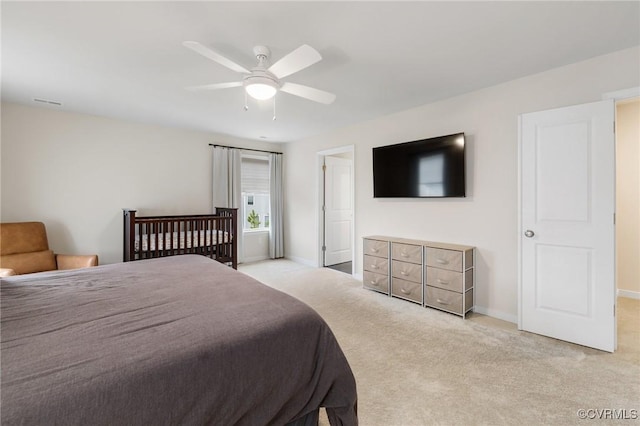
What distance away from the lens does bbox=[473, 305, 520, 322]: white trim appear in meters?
2.89

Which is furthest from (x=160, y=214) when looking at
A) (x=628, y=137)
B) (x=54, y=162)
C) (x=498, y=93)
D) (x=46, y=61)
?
(x=628, y=137)

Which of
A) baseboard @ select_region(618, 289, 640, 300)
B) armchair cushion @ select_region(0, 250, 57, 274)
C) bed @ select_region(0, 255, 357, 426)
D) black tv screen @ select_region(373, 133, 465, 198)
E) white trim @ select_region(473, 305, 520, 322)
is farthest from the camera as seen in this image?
baseboard @ select_region(618, 289, 640, 300)

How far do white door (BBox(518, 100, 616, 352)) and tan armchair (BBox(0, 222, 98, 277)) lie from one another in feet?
15.6

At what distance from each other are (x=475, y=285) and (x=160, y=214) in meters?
4.63

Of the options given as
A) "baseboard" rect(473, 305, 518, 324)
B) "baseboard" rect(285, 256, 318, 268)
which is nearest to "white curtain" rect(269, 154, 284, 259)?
"baseboard" rect(285, 256, 318, 268)

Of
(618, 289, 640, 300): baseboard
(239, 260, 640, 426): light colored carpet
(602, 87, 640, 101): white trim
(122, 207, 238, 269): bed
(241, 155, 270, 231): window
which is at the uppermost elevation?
(602, 87, 640, 101): white trim

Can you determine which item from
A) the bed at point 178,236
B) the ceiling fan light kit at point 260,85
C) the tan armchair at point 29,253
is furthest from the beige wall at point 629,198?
the tan armchair at point 29,253

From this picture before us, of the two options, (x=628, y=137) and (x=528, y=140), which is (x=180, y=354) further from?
(x=628, y=137)

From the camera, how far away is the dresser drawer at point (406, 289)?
338 cm

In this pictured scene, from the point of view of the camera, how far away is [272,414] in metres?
1.17

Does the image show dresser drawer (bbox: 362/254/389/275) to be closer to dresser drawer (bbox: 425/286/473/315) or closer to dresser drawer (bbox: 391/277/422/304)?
dresser drawer (bbox: 391/277/422/304)

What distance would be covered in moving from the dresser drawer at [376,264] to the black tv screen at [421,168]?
88 cm

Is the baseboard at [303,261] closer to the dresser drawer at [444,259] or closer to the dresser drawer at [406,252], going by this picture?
the dresser drawer at [406,252]

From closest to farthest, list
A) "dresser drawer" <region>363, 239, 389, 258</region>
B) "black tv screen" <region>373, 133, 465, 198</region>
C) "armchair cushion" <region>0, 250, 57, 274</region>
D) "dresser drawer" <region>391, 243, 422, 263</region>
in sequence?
"armchair cushion" <region>0, 250, 57, 274</region>
"black tv screen" <region>373, 133, 465, 198</region>
"dresser drawer" <region>391, 243, 422, 263</region>
"dresser drawer" <region>363, 239, 389, 258</region>
